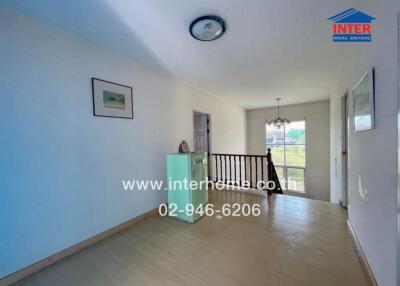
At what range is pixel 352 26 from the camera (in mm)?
1789

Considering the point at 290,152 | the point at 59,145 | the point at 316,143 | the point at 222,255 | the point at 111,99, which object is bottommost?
the point at 222,255

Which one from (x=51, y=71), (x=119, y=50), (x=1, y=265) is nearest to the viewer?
(x=1, y=265)

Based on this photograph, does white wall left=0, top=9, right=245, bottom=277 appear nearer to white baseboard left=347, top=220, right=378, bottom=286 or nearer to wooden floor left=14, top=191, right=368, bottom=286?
wooden floor left=14, top=191, right=368, bottom=286

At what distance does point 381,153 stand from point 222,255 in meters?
1.69

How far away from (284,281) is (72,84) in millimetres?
2946

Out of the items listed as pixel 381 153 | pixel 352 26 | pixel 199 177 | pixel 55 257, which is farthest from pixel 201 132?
pixel 381 153

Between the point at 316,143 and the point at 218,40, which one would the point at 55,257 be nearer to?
the point at 218,40

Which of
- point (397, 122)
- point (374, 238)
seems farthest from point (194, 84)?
point (374, 238)

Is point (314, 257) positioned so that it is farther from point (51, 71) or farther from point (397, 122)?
point (51, 71)

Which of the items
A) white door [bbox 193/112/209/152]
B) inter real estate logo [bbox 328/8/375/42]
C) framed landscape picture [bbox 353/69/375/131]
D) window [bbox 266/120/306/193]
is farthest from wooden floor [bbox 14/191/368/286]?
window [bbox 266/120/306/193]

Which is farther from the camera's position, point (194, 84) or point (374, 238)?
point (194, 84)

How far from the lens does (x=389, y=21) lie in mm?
1128

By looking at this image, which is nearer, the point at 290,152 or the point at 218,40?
the point at 218,40

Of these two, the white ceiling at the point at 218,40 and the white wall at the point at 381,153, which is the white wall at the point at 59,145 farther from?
the white wall at the point at 381,153
